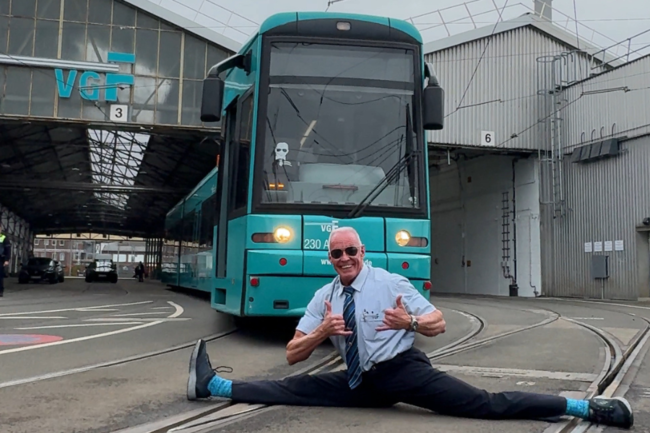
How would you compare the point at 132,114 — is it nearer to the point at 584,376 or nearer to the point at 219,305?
the point at 219,305

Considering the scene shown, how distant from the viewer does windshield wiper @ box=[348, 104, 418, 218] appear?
784cm

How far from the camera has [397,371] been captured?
4.29 meters

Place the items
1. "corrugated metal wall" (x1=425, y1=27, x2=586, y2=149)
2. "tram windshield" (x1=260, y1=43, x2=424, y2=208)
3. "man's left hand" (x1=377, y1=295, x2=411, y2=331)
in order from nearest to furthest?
1. "man's left hand" (x1=377, y1=295, x2=411, y2=331)
2. "tram windshield" (x1=260, y1=43, x2=424, y2=208)
3. "corrugated metal wall" (x1=425, y1=27, x2=586, y2=149)

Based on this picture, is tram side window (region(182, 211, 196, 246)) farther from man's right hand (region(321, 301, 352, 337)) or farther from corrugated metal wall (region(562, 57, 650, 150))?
man's right hand (region(321, 301, 352, 337))

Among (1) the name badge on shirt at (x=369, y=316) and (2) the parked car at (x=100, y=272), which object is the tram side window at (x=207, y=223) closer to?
(1) the name badge on shirt at (x=369, y=316)

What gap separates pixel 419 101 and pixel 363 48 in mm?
913

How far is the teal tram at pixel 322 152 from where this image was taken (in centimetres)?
770

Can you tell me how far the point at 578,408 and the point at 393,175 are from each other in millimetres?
4210

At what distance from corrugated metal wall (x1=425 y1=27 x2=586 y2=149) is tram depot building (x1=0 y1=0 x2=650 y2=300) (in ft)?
0.18

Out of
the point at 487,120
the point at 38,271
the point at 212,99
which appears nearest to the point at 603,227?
the point at 487,120

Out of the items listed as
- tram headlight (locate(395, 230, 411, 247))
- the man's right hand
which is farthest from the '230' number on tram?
the man's right hand

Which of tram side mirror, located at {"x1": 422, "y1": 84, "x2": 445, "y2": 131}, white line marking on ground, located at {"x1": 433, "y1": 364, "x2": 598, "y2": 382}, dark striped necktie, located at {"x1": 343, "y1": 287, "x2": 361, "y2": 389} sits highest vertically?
tram side mirror, located at {"x1": 422, "y1": 84, "x2": 445, "y2": 131}

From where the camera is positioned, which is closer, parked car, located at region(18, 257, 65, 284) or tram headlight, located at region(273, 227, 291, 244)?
tram headlight, located at region(273, 227, 291, 244)

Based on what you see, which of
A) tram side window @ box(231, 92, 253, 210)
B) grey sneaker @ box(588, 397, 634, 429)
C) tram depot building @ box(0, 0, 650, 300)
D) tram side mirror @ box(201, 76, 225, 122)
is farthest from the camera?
tram depot building @ box(0, 0, 650, 300)
